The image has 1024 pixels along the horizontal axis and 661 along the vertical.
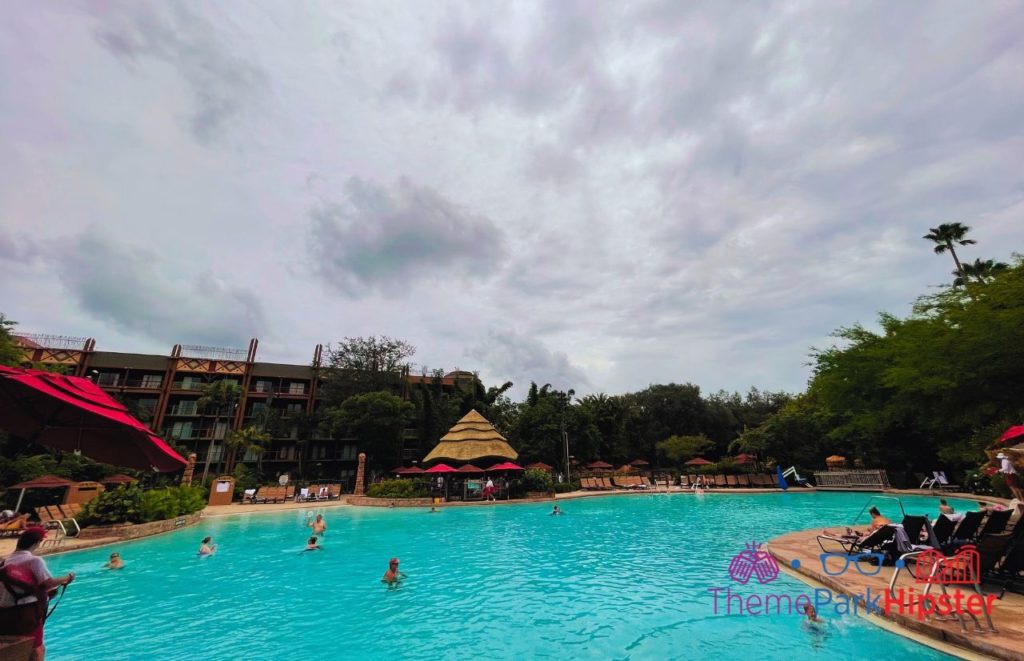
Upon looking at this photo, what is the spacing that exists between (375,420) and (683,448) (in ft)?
99.6

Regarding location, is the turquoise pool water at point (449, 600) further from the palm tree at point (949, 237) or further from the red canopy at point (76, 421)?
the palm tree at point (949, 237)

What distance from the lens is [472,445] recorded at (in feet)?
95.7

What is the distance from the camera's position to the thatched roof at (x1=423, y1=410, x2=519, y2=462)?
1122 inches

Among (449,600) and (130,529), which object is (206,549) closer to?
(130,529)

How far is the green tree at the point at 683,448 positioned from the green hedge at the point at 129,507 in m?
40.1

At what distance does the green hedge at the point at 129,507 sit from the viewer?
15383 millimetres

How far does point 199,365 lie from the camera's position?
151ft

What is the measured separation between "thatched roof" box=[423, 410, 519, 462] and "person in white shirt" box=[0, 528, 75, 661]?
24651 mm

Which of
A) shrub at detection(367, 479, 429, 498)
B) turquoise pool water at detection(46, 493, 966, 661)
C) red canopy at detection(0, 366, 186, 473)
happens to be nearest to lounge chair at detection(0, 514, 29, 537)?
turquoise pool water at detection(46, 493, 966, 661)

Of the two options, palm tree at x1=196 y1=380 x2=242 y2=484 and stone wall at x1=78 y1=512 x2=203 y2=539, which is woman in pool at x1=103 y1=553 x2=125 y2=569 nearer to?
stone wall at x1=78 y1=512 x2=203 y2=539

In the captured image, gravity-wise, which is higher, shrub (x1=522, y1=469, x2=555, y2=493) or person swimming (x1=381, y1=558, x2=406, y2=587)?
shrub (x1=522, y1=469, x2=555, y2=493)

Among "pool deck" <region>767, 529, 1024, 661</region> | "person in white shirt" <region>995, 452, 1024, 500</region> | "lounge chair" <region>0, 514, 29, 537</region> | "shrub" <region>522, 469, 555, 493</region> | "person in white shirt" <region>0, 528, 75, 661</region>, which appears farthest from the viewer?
"shrub" <region>522, 469, 555, 493</region>

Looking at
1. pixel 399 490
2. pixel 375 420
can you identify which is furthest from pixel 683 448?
pixel 375 420

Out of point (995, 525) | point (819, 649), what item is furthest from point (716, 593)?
point (995, 525)
